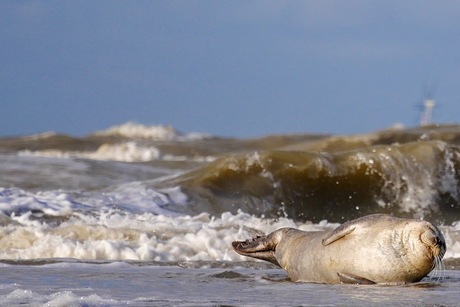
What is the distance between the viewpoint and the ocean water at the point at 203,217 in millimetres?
6707

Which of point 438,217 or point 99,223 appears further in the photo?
point 438,217

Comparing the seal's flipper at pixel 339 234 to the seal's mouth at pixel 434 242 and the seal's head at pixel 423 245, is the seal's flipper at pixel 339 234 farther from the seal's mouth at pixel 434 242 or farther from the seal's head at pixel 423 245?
the seal's mouth at pixel 434 242

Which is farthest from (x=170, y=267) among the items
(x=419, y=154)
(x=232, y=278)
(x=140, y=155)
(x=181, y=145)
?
(x=181, y=145)

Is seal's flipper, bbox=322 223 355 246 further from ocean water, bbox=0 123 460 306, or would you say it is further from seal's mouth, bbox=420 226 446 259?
seal's mouth, bbox=420 226 446 259

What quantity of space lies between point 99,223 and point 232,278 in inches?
147

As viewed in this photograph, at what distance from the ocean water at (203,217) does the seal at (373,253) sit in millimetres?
146

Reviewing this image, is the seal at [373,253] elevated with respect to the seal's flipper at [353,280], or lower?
elevated

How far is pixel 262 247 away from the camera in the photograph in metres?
7.84

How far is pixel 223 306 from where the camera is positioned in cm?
602

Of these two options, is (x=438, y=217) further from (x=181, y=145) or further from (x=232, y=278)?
(x=181, y=145)

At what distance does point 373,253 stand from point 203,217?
202 inches

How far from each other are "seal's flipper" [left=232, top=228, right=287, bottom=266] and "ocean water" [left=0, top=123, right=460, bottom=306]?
18 cm

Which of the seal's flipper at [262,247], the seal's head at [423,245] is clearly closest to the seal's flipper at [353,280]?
the seal's head at [423,245]

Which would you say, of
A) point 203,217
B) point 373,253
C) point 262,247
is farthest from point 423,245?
point 203,217
